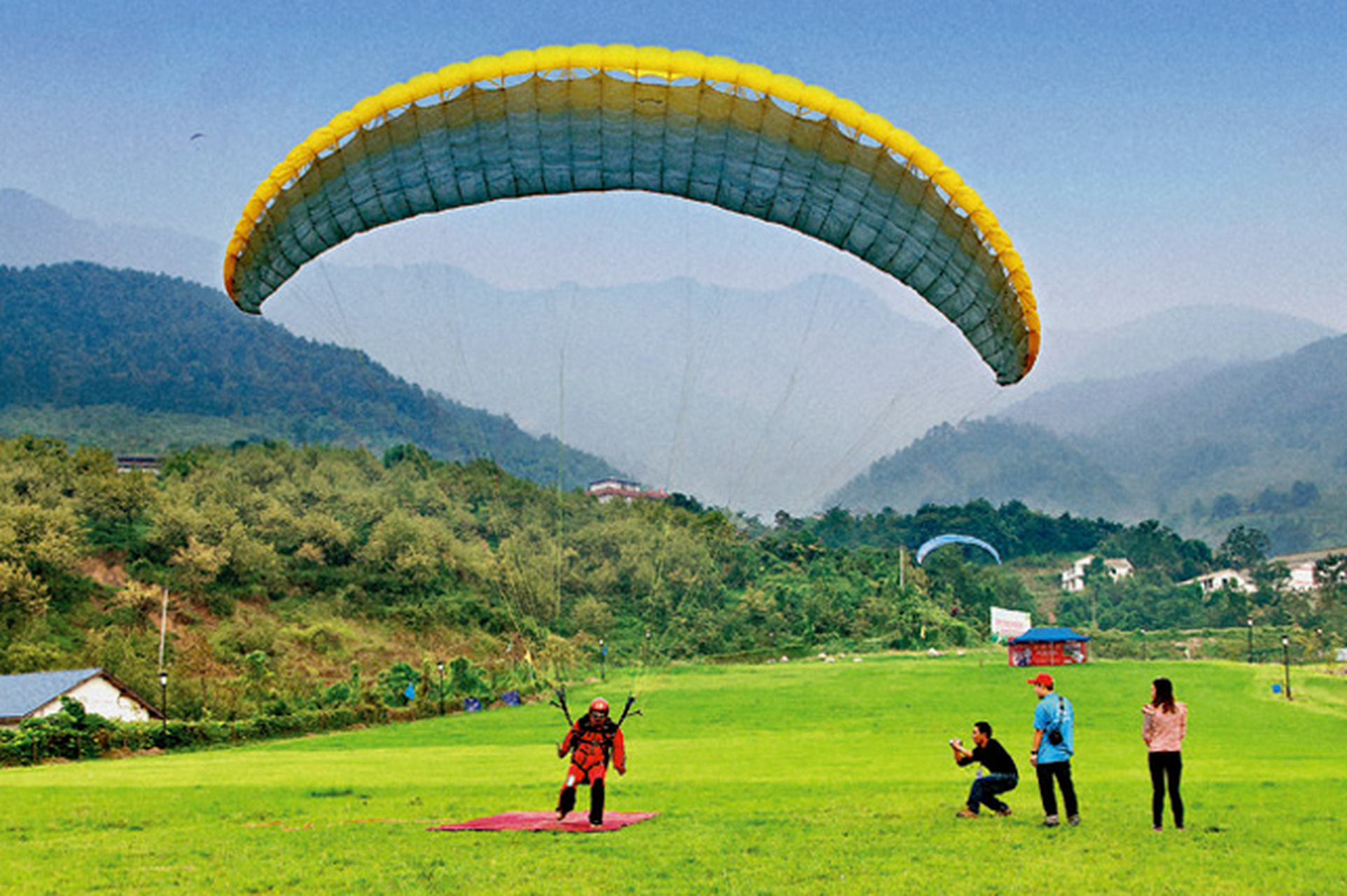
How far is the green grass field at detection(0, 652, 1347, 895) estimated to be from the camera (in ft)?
27.1

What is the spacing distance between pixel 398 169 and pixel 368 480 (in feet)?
231

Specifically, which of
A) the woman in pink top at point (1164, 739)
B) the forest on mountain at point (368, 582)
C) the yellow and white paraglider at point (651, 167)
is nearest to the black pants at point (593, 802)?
the woman in pink top at point (1164, 739)

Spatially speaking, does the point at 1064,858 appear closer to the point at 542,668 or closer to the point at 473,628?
the point at 542,668

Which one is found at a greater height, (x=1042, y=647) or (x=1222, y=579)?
(x=1222, y=579)

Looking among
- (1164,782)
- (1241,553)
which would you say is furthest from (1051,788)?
(1241,553)

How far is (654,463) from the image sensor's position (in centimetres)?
3459

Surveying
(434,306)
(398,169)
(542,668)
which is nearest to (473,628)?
(542,668)

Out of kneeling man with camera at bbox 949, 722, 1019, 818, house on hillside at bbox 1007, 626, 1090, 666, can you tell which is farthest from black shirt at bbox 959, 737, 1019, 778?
house on hillside at bbox 1007, 626, 1090, 666

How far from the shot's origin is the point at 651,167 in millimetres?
14172

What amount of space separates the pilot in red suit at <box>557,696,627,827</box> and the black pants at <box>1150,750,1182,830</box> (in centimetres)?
449

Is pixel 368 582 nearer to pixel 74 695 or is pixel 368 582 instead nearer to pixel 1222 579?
pixel 74 695

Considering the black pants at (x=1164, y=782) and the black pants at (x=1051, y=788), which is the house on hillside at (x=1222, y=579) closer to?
the black pants at (x=1164, y=782)

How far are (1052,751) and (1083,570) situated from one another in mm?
149330

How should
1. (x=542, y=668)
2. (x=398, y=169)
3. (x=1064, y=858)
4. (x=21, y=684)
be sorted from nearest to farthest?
(x=1064, y=858) → (x=398, y=169) → (x=21, y=684) → (x=542, y=668)
